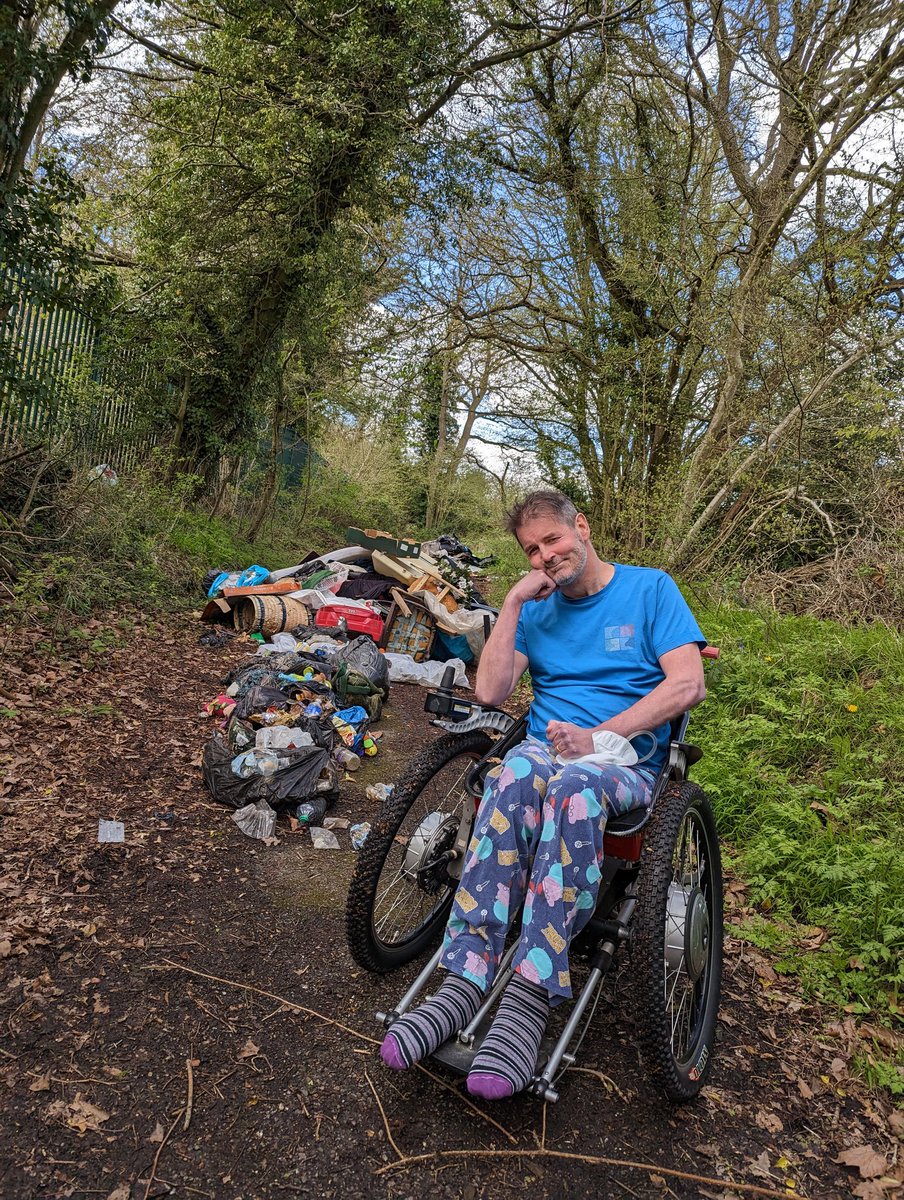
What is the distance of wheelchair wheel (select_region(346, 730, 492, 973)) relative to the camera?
2148 millimetres

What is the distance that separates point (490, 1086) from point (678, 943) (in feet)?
1.91

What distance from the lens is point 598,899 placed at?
2.12 meters

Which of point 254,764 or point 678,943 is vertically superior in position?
point 678,943

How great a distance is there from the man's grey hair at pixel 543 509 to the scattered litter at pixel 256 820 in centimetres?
186

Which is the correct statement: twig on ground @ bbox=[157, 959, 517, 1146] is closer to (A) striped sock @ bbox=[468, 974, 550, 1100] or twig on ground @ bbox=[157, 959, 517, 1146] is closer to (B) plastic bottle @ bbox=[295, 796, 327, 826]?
(A) striped sock @ bbox=[468, 974, 550, 1100]

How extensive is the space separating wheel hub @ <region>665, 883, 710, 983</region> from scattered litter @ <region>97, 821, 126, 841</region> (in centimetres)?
222

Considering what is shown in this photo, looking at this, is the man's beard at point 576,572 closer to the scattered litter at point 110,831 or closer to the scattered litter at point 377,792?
the scattered litter at point 377,792

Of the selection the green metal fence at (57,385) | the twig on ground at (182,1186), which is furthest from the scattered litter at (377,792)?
the green metal fence at (57,385)

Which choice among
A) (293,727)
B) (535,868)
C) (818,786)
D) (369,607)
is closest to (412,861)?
(535,868)

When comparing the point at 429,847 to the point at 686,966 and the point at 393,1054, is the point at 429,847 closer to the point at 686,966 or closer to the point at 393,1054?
the point at 393,1054

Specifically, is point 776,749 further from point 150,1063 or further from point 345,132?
point 345,132

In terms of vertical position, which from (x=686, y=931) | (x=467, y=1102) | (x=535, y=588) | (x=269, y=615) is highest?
(x=535, y=588)

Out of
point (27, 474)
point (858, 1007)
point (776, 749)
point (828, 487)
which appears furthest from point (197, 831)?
point (828, 487)

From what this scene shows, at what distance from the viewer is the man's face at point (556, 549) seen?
2.45m
